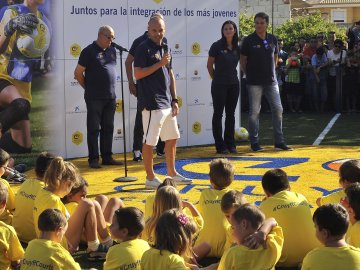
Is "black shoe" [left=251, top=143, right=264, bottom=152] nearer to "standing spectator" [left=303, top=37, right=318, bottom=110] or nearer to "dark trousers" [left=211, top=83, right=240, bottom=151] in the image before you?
"dark trousers" [left=211, top=83, right=240, bottom=151]

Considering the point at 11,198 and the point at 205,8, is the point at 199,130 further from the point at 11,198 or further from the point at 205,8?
the point at 11,198

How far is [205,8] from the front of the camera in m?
12.6

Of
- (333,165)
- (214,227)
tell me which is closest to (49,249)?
(214,227)

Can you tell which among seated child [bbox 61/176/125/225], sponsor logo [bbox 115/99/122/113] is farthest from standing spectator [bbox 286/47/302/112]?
seated child [bbox 61/176/125/225]

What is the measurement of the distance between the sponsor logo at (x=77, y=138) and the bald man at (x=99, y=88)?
79cm

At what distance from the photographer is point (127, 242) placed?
483cm

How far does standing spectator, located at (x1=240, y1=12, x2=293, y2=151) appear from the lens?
1149 cm

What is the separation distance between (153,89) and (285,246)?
361cm

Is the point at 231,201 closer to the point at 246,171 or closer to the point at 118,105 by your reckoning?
the point at 246,171

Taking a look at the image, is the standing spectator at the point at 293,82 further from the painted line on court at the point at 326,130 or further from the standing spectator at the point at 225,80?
the standing spectator at the point at 225,80

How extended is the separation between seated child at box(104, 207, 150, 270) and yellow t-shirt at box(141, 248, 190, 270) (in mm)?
260

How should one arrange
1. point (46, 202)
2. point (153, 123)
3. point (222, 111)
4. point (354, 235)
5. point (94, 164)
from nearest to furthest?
point (354, 235) → point (46, 202) → point (153, 123) → point (94, 164) → point (222, 111)

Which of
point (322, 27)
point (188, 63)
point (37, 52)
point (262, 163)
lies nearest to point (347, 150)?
point (262, 163)

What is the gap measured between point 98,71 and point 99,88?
239 mm
